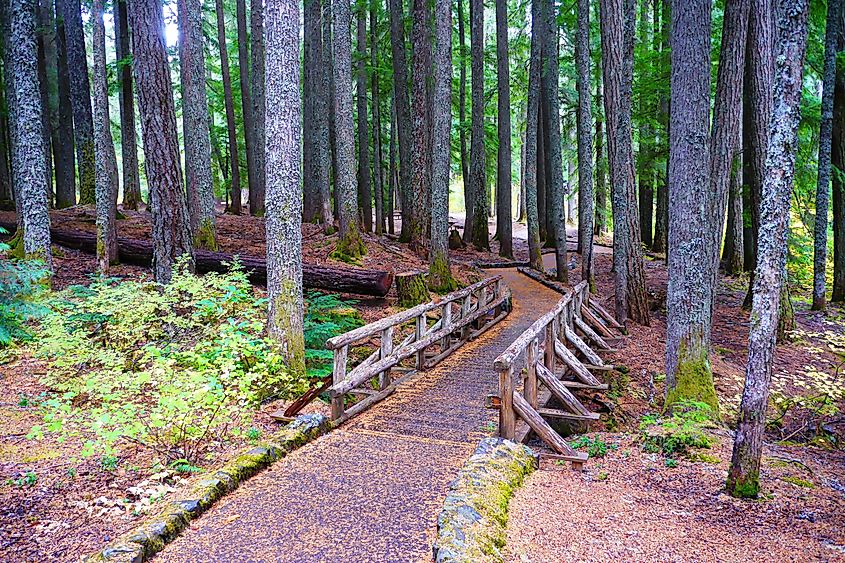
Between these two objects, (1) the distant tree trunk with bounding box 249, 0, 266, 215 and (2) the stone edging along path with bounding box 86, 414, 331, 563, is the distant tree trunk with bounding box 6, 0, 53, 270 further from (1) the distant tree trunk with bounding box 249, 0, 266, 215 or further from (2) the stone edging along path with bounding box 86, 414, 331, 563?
(1) the distant tree trunk with bounding box 249, 0, 266, 215

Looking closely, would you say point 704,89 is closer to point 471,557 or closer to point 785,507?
point 785,507

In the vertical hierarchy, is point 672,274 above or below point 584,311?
above

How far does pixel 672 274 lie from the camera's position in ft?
26.4

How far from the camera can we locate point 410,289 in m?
12.7

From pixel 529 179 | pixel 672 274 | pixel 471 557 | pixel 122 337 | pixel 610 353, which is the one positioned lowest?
pixel 610 353

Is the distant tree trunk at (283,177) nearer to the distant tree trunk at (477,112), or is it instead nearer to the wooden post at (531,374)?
the wooden post at (531,374)

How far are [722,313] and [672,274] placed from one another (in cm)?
822

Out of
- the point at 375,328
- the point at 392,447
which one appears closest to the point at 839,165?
the point at 375,328

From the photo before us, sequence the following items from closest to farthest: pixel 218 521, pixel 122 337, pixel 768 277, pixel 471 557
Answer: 1. pixel 471 557
2. pixel 218 521
3. pixel 768 277
4. pixel 122 337

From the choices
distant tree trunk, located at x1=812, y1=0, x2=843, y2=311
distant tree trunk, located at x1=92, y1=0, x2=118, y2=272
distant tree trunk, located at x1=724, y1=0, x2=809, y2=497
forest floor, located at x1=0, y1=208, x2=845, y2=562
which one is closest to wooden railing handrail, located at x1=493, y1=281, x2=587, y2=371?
forest floor, located at x1=0, y1=208, x2=845, y2=562

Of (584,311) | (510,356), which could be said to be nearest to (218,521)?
(510,356)

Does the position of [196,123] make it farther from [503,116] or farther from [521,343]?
[521,343]

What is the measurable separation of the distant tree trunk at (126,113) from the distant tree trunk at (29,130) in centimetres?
816

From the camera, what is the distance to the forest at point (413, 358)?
466cm
